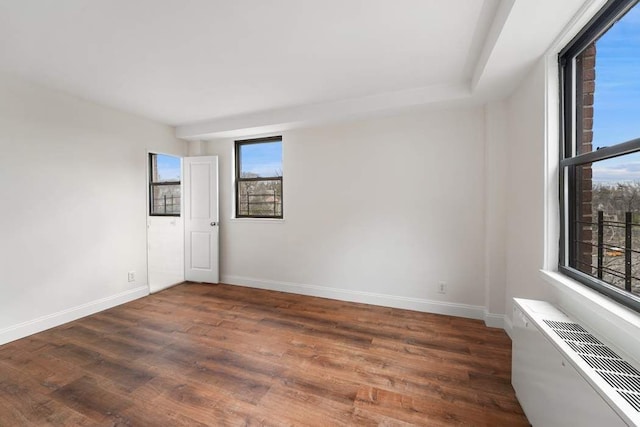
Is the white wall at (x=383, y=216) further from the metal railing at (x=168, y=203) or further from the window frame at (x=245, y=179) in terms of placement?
the metal railing at (x=168, y=203)

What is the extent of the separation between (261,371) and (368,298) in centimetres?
178

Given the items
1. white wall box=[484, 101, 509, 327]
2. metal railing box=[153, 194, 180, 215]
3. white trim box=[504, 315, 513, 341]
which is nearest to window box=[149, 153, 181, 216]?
metal railing box=[153, 194, 180, 215]

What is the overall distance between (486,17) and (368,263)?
2.65 metres

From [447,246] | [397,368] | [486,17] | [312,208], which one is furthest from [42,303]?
[486,17]

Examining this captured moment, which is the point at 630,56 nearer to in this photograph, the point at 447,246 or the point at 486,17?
the point at 486,17

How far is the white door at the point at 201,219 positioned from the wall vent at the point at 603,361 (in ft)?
13.7

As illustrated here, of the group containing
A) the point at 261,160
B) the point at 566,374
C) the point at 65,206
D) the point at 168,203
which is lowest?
the point at 566,374

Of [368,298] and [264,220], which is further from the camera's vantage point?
[264,220]

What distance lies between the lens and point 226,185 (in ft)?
14.2

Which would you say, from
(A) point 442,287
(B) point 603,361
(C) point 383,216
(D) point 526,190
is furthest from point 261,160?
(B) point 603,361

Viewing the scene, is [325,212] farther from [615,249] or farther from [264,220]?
[615,249]

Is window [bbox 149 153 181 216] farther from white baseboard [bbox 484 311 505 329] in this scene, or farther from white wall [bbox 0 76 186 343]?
white baseboard [bbox 484 311 505 329]

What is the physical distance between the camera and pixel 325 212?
3684 mm

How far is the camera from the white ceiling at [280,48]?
166 centimetres
